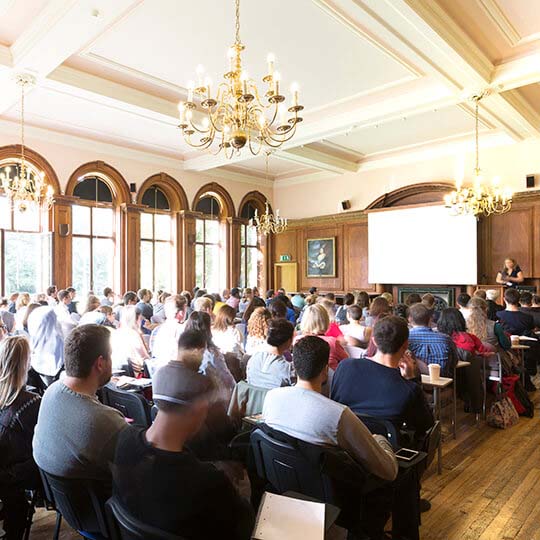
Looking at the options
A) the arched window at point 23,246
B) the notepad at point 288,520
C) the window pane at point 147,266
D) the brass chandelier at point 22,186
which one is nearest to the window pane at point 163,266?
the window pane at point 147,266

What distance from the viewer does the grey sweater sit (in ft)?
5.61

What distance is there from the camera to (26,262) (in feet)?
30.0

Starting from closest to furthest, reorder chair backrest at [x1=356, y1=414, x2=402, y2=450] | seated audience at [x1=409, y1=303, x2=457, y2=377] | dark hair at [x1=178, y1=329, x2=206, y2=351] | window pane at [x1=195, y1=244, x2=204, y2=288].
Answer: chair backrest at [x1=356, y1=414, x2=402, y2=450] → dark hair at [x1=178, y1=329, x2=206, y2=351] → seated audience at [x1=409, y1=303, x2=457, y2=377] → window pane at [x1=195, y1=244, x2=204, y2=288]

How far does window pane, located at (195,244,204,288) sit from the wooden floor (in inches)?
350

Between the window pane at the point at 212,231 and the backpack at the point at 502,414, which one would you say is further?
the window pane at the point at 212,231

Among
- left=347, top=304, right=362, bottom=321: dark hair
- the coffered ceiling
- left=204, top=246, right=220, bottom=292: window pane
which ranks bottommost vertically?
left=347, top=304, right=362, bottom=321: dark hair

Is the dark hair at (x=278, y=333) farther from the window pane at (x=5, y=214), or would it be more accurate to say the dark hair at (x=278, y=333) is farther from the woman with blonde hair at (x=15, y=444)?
the window pane at (x=5, y=214)

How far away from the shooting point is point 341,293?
12.2 m

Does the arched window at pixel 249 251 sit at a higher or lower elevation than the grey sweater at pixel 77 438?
higher

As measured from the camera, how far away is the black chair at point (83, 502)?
5.55 ft

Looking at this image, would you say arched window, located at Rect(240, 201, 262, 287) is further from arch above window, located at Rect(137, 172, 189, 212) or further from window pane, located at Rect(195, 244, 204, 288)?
arch above window, located at Rect(137, 172, 189, 212)

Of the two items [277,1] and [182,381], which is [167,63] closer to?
[277,1]

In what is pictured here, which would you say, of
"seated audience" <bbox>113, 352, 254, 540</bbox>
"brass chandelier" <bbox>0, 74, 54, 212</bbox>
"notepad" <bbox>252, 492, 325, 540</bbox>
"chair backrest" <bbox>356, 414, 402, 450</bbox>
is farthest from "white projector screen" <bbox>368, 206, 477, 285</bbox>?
"seated audience" <bbox>113, 352, 254, 540</bbox>

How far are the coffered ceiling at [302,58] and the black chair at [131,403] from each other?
3.83 metres
